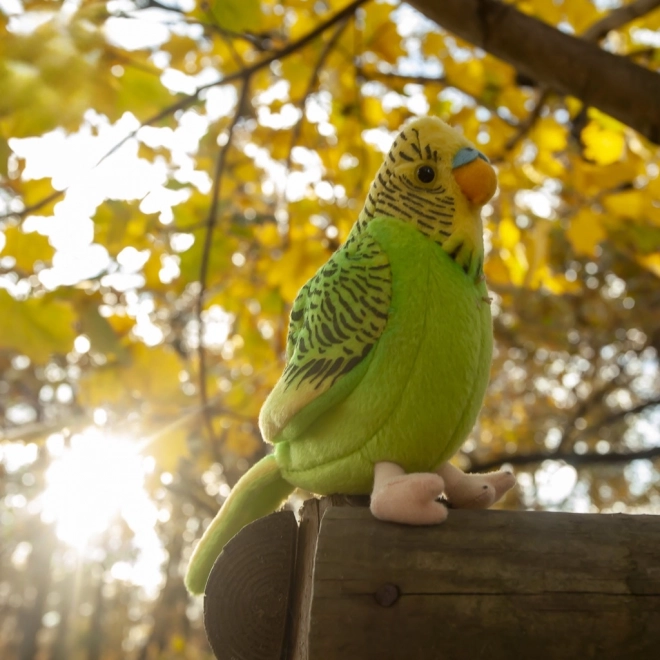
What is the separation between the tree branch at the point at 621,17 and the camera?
1081 millimetres

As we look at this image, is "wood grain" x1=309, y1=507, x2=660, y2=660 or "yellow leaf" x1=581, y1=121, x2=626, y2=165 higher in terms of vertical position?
"wood grain" x1=309, y1=507, x2=660, y2=660

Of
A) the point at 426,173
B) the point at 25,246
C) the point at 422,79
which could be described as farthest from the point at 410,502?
the point at 422,79

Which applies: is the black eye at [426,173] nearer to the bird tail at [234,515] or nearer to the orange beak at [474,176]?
the orange beak at [474,176]

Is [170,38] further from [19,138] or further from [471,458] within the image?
[471,458]

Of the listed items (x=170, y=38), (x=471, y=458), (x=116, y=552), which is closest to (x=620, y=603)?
(x=170, y=38)

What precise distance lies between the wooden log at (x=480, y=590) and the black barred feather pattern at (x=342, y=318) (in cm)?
12

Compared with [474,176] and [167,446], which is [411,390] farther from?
[167,446]

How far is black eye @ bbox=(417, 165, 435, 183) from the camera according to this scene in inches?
22.8

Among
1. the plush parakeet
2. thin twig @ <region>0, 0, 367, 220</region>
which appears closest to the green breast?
the plush parakeet

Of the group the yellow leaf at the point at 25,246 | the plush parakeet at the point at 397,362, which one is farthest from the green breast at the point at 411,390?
the yellow leaf at the point at 25,246

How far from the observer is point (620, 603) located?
440 millimetres

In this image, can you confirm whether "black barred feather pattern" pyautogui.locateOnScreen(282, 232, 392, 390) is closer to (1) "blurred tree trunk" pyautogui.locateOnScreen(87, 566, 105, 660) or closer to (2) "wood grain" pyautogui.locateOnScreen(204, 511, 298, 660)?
(2) "wood grain" pyautogui.locateOnScreen(204, 511, 298, 660)

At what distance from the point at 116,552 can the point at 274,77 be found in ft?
25.2

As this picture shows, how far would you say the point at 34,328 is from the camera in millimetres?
911
